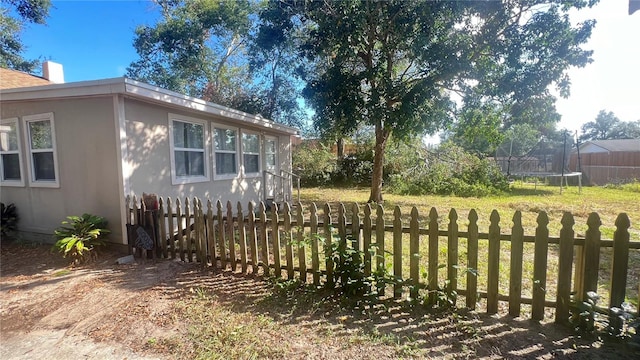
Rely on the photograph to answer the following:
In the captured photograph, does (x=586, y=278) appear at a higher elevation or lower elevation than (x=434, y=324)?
higher

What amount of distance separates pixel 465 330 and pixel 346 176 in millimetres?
16383

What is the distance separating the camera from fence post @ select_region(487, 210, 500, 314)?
2.82m

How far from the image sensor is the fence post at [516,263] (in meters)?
2.76

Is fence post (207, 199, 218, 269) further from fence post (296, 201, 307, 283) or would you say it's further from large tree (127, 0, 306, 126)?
large tree (127, 0, 306, 126)

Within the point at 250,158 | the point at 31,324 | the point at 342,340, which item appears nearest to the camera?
the point at 342,340

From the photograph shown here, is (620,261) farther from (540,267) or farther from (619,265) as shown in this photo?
(540,267)

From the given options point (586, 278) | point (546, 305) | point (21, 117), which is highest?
point (21, 117)

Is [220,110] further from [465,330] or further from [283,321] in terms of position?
[465,330]

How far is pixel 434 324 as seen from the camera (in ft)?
8.89

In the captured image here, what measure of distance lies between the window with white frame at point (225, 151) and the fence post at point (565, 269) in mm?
6611

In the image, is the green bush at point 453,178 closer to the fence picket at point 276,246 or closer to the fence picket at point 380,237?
the fence picket at point 380,237

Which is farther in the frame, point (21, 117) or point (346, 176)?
point (346, 176)

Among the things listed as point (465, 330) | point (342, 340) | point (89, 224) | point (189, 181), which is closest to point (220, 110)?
point (189, 181)

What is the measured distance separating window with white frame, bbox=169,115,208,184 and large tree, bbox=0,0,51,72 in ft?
42.5
